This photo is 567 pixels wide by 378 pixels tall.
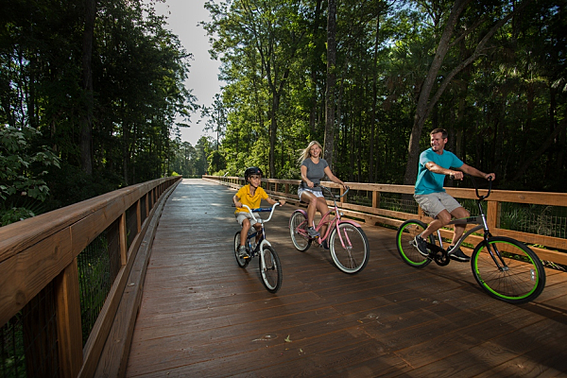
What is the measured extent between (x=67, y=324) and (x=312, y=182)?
3.69 meters

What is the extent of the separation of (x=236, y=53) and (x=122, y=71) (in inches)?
320

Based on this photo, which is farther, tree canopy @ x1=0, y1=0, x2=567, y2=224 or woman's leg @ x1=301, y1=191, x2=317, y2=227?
tree canopy @ x1=0, y1=0, x2=567, y2=224

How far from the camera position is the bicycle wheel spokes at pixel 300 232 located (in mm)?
4938

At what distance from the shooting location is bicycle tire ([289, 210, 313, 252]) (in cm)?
493

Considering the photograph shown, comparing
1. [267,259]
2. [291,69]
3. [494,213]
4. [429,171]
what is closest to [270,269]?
[267,259]

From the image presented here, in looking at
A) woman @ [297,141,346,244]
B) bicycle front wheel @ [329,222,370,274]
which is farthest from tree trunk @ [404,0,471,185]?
bicycle front wheel @ [329,222,370,274]

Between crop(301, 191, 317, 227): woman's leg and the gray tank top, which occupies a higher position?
the gray tank top

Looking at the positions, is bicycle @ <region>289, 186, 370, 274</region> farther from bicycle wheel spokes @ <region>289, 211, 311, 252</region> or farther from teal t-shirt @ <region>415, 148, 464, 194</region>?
teal t-shirt @ <region>415, 148, 464, 194</region>

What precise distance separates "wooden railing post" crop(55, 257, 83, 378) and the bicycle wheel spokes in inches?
146

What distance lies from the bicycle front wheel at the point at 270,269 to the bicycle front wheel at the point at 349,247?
1.05 m

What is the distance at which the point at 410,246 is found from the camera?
4.34 metres

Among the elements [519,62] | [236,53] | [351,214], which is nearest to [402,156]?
[519,62]

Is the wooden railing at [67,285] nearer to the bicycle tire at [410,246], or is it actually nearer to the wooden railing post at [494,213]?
the bicycle tire at [410,246]

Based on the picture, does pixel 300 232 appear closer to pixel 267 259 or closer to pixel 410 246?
pixel 267 259
